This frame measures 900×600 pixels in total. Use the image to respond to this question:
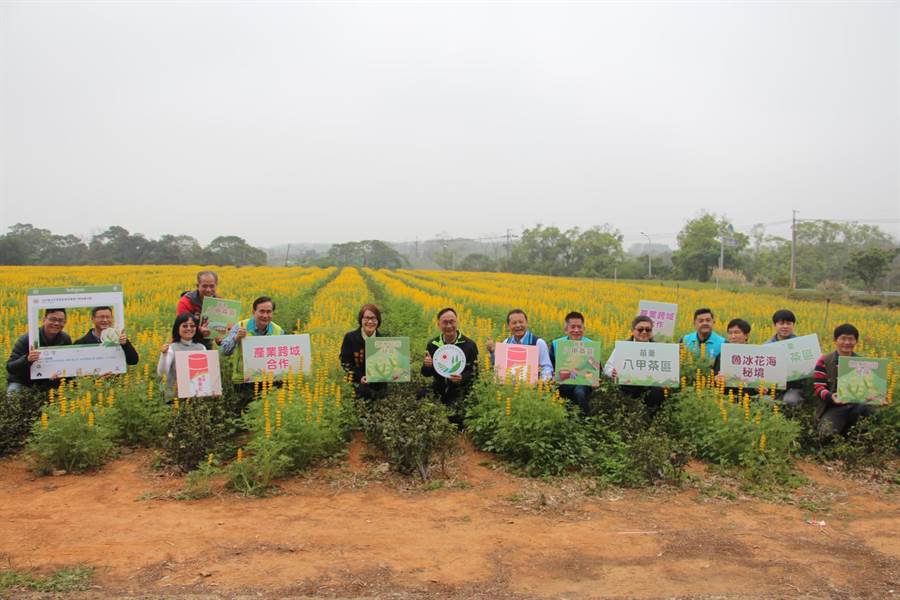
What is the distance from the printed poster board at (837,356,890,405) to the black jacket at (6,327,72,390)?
780 cm

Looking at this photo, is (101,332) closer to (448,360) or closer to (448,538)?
(448,360)

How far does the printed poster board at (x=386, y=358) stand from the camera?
587 cm

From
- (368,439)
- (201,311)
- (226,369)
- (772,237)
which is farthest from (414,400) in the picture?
(772,237)

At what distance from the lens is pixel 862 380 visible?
18.9 ft

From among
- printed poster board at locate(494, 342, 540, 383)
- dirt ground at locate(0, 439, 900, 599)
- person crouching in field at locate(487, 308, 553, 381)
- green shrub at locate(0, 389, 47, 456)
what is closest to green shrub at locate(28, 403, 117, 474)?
dirt ground at locate(0, 439, 900, 599)

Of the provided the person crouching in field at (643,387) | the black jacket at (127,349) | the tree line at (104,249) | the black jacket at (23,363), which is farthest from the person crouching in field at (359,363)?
the tree line at (104,249)

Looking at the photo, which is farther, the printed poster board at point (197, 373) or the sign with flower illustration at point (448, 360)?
the sign with flower illustration at point (448, 360)

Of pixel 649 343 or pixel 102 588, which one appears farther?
pixel 649 343

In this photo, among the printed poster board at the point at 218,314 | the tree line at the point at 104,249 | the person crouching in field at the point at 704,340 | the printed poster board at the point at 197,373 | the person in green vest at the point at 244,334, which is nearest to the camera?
the printed poster board at the point at 197,373

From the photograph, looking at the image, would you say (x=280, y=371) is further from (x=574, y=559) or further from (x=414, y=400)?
(x=574, y=559)

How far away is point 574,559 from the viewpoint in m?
3.88

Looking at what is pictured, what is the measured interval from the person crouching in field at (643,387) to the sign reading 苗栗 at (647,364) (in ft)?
0.33

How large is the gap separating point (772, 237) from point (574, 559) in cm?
7689

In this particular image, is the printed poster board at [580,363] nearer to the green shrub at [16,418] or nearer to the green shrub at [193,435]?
the green shrub at [193,435]
